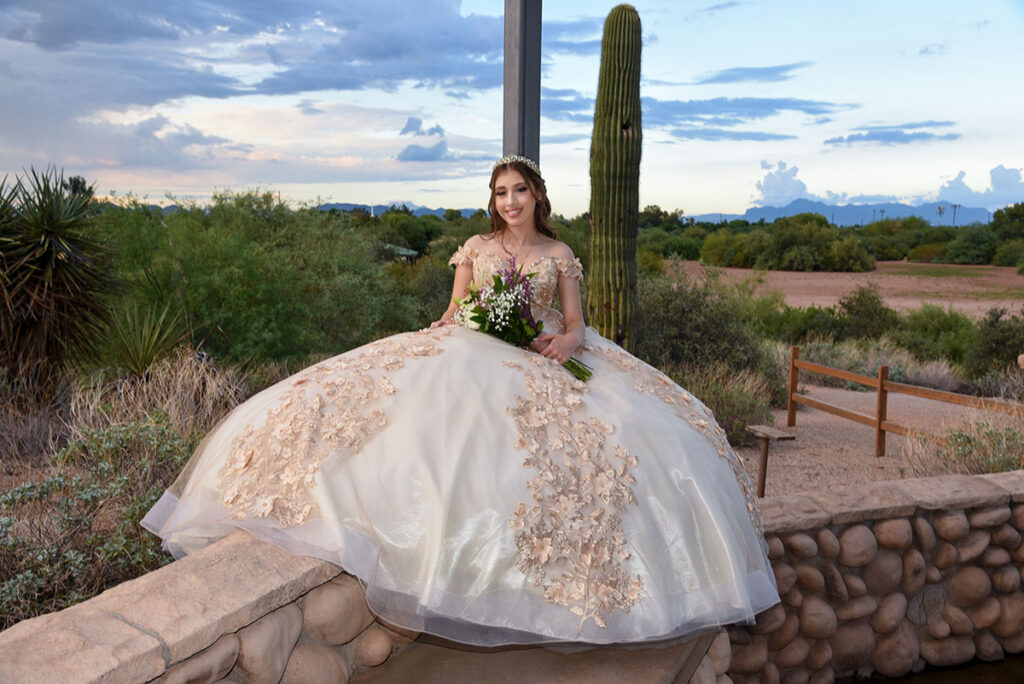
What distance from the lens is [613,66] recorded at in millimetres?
6957

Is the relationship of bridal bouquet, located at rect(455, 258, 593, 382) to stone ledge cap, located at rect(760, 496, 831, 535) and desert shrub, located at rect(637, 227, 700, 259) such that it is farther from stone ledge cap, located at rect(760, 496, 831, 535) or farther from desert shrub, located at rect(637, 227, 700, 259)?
desert shrub, located at rect(637, 227, 700, 259)

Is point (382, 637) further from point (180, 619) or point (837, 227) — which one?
point (837, 227)

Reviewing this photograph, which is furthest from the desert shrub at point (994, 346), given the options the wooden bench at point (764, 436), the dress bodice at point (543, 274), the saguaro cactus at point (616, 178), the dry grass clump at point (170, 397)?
the dry grass clump at point (170, 397)

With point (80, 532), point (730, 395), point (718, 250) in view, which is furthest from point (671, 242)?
point (80, 532)

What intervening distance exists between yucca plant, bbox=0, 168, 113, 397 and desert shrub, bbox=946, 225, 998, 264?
16.6 m

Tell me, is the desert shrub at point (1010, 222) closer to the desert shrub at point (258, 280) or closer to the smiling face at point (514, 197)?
the desert shrub at point (258, 280)

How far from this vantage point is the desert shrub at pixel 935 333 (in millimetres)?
13570

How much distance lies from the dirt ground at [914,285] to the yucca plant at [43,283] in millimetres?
10821

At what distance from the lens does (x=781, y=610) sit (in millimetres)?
3938

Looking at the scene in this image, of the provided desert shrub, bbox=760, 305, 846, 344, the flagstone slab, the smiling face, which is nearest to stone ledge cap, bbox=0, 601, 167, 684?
the flagstone slab

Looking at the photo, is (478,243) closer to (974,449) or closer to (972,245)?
(974,449)

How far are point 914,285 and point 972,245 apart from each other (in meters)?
1.46

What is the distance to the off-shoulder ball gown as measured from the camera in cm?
238

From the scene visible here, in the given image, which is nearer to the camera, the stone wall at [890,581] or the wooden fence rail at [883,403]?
the stone wall at [890,581]
